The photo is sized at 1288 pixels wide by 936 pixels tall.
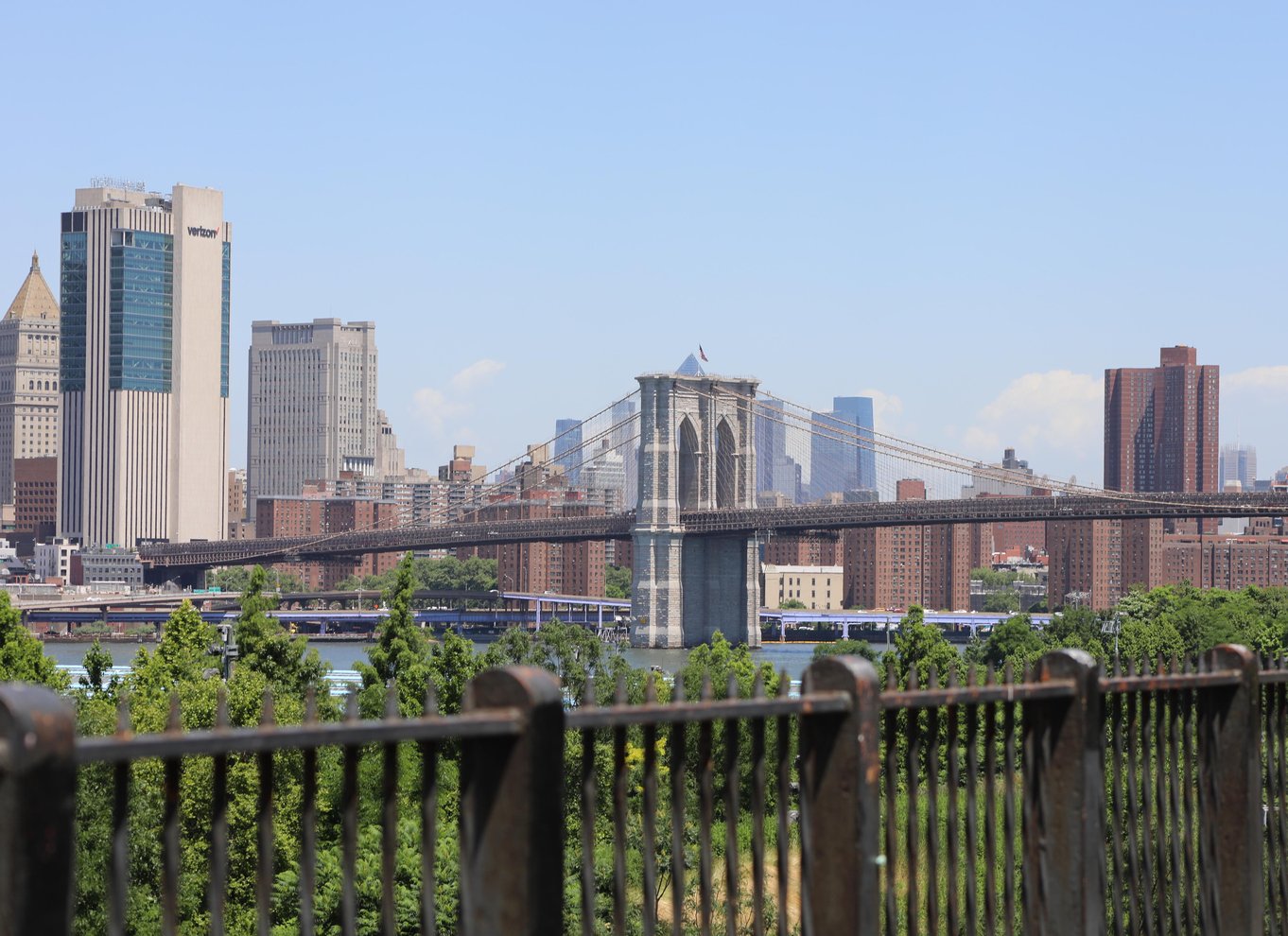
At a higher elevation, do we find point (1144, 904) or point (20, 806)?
point (20, 806)

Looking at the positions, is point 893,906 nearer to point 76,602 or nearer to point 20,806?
point 20,806

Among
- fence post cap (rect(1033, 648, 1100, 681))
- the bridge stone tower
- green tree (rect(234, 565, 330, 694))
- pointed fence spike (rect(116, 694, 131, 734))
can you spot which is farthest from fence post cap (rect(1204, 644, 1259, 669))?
the bridge stone tower

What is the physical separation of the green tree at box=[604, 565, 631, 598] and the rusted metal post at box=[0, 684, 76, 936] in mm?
133150

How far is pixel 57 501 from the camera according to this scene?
562 feet

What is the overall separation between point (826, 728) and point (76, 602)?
110233 mm

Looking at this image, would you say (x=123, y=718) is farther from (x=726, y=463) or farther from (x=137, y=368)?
(x=137, y=368)

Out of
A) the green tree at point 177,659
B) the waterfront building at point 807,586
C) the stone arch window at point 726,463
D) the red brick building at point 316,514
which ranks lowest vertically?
the waterfront building at point 807,586

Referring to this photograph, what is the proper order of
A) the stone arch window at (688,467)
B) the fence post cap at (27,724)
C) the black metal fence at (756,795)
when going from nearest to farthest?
the fence post cap at (27,724) < the black metal fence at (756,795) < the stone arch window at (688,467)

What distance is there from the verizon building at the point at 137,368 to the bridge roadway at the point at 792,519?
55.4 m

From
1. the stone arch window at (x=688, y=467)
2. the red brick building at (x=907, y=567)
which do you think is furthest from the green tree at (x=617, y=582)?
the stone arch window at (x=688, y=467)

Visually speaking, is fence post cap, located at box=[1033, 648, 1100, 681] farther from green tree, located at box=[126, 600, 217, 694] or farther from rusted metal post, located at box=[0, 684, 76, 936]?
green tree, located at box=[126, 600, 217, 694]

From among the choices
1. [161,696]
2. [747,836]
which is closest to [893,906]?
[747,836]

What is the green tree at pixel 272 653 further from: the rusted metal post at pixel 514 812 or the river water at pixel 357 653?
the river water at pixel 357 653

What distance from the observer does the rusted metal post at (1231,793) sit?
5770 millimetres
